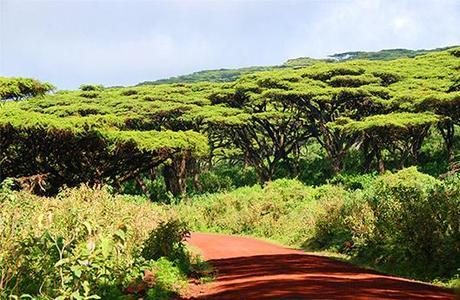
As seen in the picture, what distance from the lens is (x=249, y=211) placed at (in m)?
28.8

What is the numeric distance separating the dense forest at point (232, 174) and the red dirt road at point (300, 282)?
972 millimetres

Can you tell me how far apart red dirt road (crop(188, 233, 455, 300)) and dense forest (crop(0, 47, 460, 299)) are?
0.97 m

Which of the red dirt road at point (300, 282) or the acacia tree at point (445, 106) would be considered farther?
the acacia tree at point (445, 106)

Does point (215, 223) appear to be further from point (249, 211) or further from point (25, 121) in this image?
point (25, 121)

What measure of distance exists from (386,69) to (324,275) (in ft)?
119

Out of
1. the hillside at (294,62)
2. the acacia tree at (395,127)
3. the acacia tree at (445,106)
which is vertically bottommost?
the acacia tree at (395,127)

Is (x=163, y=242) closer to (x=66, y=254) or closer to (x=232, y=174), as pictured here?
(x=66, y=254)

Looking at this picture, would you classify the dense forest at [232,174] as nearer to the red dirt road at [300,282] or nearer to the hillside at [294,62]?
the red dirt road at [300,282]

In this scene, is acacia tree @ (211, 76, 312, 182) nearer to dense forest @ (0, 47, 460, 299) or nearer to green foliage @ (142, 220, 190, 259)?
dense forest @ (0, 47, 460, 299)

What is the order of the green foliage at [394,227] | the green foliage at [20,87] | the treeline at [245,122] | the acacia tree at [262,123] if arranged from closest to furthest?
1. the green foliage at [394,227]
2. the green foliage at [20,87]
3. the treeline at [245,122]
4. the acacia tree at [262,123]

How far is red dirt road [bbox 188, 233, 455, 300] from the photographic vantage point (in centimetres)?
962

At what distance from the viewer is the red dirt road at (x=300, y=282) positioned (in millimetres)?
9625

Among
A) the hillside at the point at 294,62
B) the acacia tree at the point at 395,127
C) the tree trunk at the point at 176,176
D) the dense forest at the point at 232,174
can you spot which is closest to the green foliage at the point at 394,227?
the dense forest at the point at 232,174

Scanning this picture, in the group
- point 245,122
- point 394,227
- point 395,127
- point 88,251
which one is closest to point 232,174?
point 245,122
